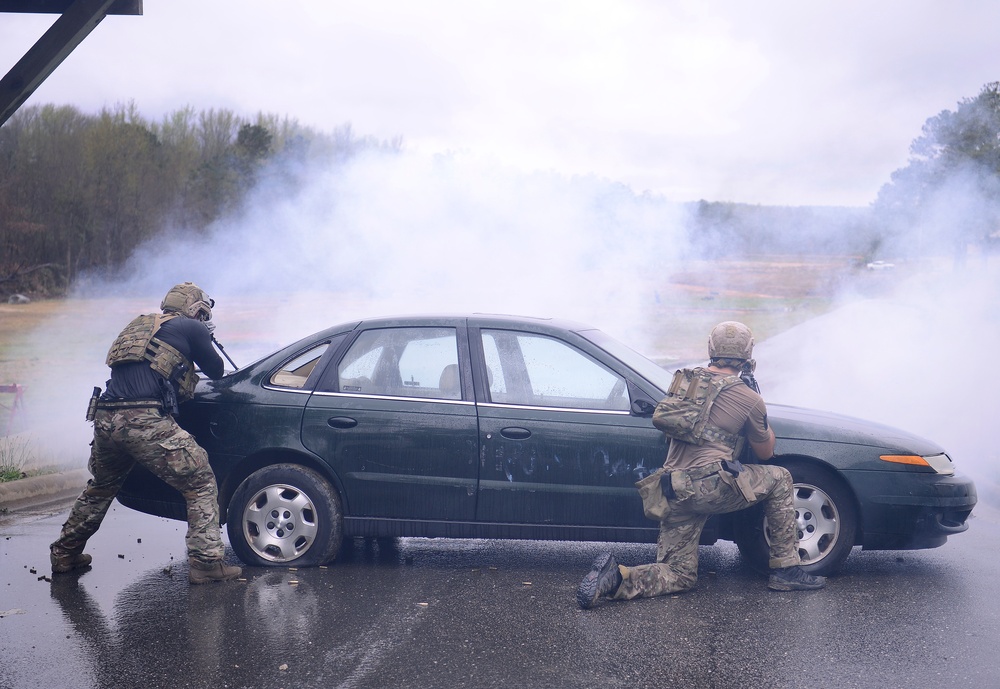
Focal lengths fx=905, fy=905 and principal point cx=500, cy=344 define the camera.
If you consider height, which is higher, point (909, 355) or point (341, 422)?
point (909, 355)

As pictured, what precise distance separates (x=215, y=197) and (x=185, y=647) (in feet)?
51.3

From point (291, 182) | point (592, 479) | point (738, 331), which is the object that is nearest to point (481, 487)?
point (592, 479)

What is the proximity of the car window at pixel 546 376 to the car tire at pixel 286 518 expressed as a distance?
1.16 m

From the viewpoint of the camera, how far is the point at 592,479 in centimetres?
506

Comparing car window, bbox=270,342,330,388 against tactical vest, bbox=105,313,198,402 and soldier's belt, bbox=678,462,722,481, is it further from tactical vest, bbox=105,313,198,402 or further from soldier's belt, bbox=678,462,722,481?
soldier's belt, bbox=678,462,722,481

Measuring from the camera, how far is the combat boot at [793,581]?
15.9ft

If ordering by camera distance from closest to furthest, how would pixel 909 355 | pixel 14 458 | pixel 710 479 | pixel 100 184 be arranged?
1. pixel 710 479
2. pixel 14 458
3. pixel 909 355
4. pixel 100 184

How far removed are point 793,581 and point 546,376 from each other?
175cm

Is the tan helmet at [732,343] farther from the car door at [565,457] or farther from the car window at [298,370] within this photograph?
the car window at [298,370]

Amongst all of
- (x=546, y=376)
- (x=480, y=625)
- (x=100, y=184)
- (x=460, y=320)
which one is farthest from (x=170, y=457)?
(x=100, y=184)

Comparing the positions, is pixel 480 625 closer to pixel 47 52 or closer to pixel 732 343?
pixel 732 343

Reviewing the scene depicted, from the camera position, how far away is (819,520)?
16.8 feet

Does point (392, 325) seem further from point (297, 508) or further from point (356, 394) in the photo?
point (297, 508)

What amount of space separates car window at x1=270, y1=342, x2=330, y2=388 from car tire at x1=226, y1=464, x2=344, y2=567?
501mm
